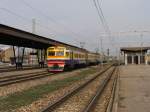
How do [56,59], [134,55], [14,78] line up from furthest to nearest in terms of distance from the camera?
[134,55] < [56,59] < [14,78]

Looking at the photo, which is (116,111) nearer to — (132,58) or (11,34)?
(11,34)

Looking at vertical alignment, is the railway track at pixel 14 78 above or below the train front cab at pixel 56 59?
below

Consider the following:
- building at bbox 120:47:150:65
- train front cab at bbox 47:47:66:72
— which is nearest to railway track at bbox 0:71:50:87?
train front cab at bbox 47:47:66:72

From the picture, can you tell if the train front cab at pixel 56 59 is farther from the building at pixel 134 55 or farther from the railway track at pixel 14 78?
the building at pixel 134 55

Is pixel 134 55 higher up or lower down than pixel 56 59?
higher up

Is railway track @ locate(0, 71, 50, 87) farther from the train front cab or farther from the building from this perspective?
the building

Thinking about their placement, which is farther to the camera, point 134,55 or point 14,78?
point 134,55

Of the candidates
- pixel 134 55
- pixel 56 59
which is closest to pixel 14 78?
pixel 56 59

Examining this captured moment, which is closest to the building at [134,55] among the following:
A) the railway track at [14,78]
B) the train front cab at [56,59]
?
the train front cab at [56,59]

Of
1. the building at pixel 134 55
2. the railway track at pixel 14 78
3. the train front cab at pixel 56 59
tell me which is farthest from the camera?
the building at pixel 134 55

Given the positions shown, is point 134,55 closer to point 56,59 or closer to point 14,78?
point 56,59

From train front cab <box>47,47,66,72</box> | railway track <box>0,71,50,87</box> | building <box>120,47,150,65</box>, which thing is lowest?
railway track <box>0,71,50,87</box>

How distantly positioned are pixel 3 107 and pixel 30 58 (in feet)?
352

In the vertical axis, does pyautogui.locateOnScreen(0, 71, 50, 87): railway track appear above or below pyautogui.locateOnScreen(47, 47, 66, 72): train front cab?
below
